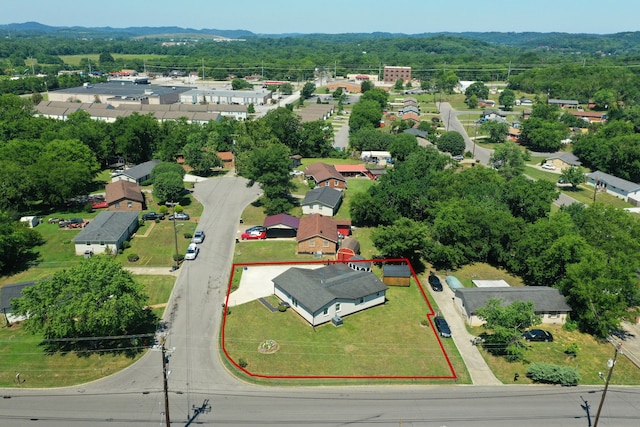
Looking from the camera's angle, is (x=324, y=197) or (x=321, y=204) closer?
(x=321, y=204)

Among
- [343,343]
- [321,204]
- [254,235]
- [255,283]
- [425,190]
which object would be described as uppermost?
[425,190]

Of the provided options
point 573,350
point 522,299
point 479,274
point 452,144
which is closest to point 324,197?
point 479,274

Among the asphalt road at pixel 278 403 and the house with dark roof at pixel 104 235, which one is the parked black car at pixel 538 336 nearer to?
the asphalt road at pixel 278 403

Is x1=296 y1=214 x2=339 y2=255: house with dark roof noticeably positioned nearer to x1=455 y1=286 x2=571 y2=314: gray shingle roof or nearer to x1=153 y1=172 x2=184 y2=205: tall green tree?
x1=455 y1=286 x2=571 y2=314: gray shingle roof

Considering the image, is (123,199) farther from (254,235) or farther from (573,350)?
(573,350)

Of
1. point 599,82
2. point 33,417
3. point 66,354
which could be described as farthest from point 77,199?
point 599,82

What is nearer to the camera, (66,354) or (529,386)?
(529,386)

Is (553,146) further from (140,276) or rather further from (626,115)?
(140,276)

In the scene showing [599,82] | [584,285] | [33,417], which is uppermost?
[599,82]
